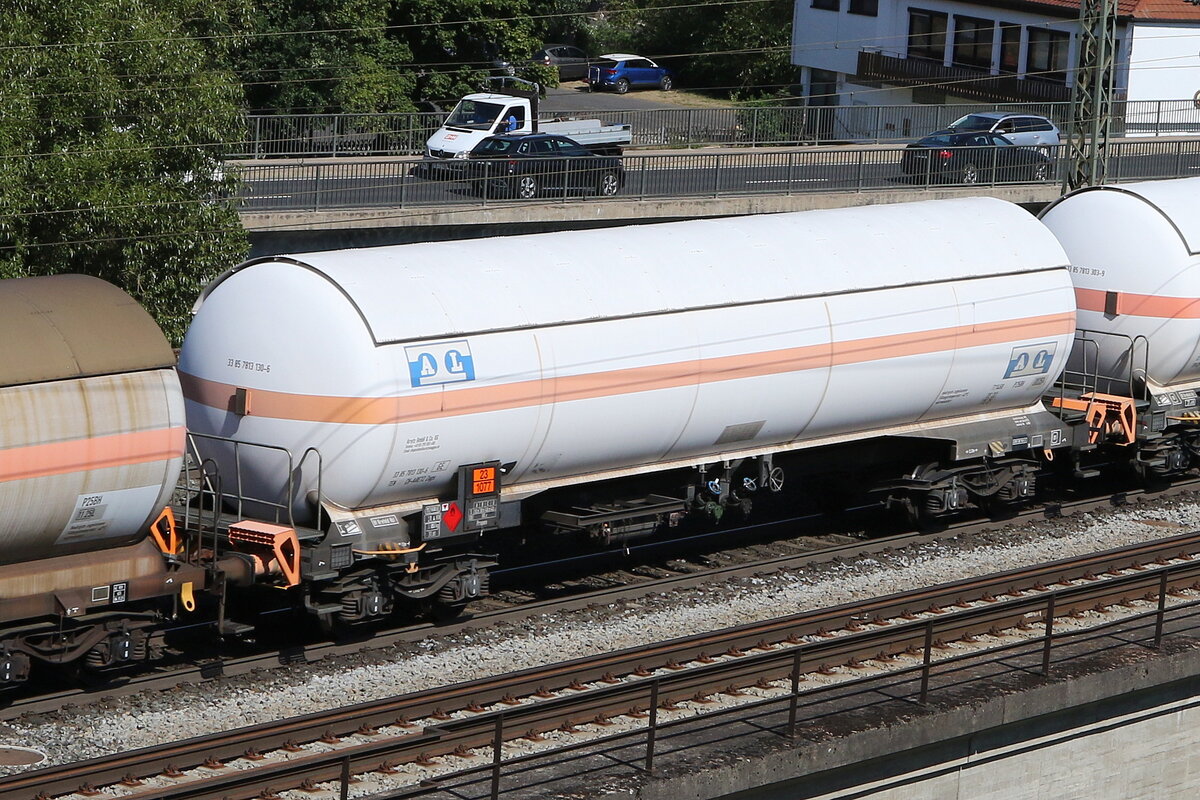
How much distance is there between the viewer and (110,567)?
46.9 feet

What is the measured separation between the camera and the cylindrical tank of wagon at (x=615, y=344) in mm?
15203

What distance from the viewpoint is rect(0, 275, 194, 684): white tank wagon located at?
1335cm

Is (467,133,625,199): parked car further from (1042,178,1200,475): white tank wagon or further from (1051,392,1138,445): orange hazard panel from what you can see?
(1051,392,1138,445): orange hazard panel

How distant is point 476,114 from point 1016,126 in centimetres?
1384

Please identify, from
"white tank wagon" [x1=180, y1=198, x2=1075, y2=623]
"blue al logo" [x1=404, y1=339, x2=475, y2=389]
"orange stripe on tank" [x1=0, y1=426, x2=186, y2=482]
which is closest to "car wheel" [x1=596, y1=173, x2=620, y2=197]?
"white tank wagon" [x1=180, y1=198, x2=1075, y2=623]

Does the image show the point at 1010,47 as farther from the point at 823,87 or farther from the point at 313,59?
the point at 313,59

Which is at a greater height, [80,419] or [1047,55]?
[1047,55]

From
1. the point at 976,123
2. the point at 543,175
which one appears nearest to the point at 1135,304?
the point at 543,175

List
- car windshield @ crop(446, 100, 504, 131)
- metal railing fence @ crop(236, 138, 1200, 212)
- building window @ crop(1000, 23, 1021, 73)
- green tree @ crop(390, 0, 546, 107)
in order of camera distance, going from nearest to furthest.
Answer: metal railing fence @ crop(236, 138, 1200, 212) → car windshield @ crop(446, 100, 504, 131) → green tree @ crop(390, 0, 546, 107) → building window @ crop(1000, 23, 1021, 73)

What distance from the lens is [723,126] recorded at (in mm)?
47406

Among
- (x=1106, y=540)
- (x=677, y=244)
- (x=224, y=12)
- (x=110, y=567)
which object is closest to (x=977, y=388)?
(x=1106, y=540)

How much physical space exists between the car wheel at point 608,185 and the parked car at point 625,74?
119 ft

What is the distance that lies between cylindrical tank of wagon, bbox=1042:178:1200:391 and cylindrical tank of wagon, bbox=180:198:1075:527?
123cm

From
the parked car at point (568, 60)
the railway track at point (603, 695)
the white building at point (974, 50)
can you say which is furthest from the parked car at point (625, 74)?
the railway track at point (603, 695)
